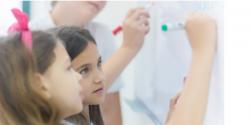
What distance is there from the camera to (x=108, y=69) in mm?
760

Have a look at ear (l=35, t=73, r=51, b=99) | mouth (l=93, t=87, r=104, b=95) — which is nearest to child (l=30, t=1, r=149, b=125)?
mouth (l=93, t=87, r=104, b=95)

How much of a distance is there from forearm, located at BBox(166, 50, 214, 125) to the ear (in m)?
0.19

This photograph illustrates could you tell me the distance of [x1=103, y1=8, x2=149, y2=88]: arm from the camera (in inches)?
30.1

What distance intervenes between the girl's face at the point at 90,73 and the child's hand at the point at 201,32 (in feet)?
0.51

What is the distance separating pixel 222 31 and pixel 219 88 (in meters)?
0.08

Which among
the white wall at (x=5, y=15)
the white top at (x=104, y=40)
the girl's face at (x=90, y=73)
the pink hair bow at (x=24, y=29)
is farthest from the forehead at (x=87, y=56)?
the white wall at (x=5, y=15)

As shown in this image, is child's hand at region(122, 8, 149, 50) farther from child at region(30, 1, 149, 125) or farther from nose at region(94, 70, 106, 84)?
nose at region(94, 70, 106, 84)

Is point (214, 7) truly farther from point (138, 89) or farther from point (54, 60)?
point (138, 89)

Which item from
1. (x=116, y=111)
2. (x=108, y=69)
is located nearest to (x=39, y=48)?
(x=108, y=69)

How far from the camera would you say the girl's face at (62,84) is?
0.56 metres

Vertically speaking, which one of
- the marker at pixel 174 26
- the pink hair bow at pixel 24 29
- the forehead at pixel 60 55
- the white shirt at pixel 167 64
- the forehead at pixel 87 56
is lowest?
the white shirt at pixel 167 64

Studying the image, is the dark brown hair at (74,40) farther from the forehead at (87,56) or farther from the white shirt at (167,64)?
the white shirt at (167,64)

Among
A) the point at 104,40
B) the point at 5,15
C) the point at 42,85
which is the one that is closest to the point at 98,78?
the point at 42,85

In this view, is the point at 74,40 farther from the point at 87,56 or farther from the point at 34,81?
the point at 34,81
